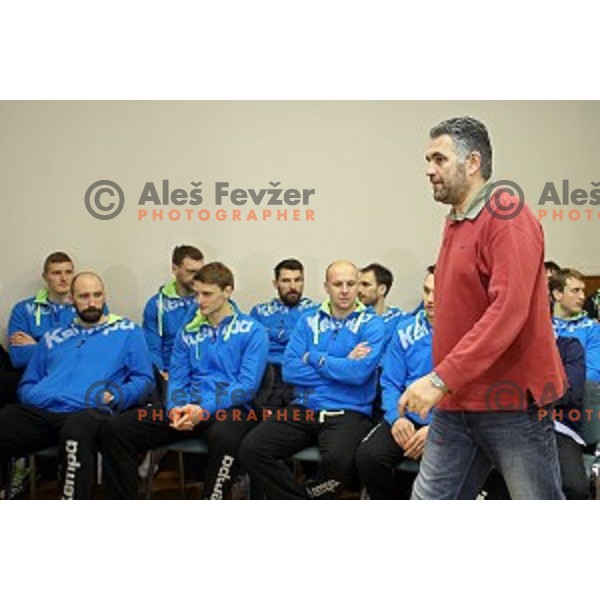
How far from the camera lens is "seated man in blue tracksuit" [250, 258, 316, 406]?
12.7 ft

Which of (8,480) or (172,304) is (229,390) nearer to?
(172,304)

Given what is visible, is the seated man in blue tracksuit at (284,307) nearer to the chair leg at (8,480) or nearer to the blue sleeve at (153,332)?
the blue sleeve at (153,332)

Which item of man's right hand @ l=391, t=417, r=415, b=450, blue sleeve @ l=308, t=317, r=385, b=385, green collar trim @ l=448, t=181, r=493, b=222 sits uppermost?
green collar trim @ l=448, t=181, r=493, b=222

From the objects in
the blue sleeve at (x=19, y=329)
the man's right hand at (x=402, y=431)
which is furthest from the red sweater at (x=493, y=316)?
the blue sleeve at (x=19, y=329)

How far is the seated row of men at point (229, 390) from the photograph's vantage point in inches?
125

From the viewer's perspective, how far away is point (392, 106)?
153 inches

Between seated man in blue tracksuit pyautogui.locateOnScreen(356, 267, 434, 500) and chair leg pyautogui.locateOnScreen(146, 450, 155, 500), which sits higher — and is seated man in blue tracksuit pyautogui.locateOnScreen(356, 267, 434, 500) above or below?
above

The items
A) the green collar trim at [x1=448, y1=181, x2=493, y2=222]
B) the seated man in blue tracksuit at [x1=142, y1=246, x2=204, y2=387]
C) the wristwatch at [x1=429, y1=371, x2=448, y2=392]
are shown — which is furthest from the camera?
the seated man in blue tracksuit at [x1=142, y1=246, x2=204, y2=387]

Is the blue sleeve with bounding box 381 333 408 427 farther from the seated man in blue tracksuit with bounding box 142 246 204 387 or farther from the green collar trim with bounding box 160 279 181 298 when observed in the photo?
the green collar trim with bounding box 160 279 181 298

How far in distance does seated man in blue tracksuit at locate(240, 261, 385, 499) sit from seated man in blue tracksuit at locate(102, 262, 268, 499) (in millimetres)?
108

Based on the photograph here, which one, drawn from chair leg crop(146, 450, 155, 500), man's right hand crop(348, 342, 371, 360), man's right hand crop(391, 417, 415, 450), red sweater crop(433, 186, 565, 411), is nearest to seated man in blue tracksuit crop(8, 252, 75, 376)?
chair leg crop(146, 450, 155, 500)

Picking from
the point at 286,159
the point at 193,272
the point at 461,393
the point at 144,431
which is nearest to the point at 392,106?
the point at 286,159

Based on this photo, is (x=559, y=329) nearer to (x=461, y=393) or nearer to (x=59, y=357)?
(x=461, y=393)

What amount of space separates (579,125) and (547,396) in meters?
2.13
